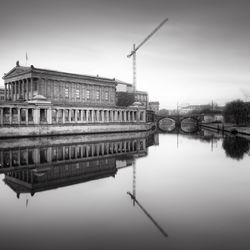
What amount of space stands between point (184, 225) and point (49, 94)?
5991 cm

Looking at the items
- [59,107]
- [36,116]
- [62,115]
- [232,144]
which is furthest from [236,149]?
[62,115]

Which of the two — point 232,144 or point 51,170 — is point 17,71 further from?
point 51,170

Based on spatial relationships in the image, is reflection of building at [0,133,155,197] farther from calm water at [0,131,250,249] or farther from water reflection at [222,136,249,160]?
water reflection at [222,136,249,160]

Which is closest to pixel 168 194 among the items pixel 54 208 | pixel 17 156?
pixel 54 208

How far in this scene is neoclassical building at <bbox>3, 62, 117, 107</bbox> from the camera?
62.4m

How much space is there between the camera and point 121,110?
2766 inches

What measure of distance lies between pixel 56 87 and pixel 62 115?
11.8 meters

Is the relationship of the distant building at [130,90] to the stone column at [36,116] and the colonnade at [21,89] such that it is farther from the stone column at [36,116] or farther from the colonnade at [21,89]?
the stone column at [36,116]

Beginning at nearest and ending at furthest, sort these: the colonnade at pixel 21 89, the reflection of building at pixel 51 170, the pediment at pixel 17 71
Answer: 1. the reflection of building at pixel 51 170
2. the colonnade at pixel 21 89
3. the pediment at pixel 17 71

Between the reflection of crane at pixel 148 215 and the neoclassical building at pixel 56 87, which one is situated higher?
the neoclassical building at pixel 56 87

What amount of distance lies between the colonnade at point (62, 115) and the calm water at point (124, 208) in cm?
3140

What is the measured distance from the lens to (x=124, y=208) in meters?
10.5

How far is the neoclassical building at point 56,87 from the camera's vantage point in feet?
205

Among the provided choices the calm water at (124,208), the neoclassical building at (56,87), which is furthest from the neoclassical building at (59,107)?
the calm water at (124,208)
